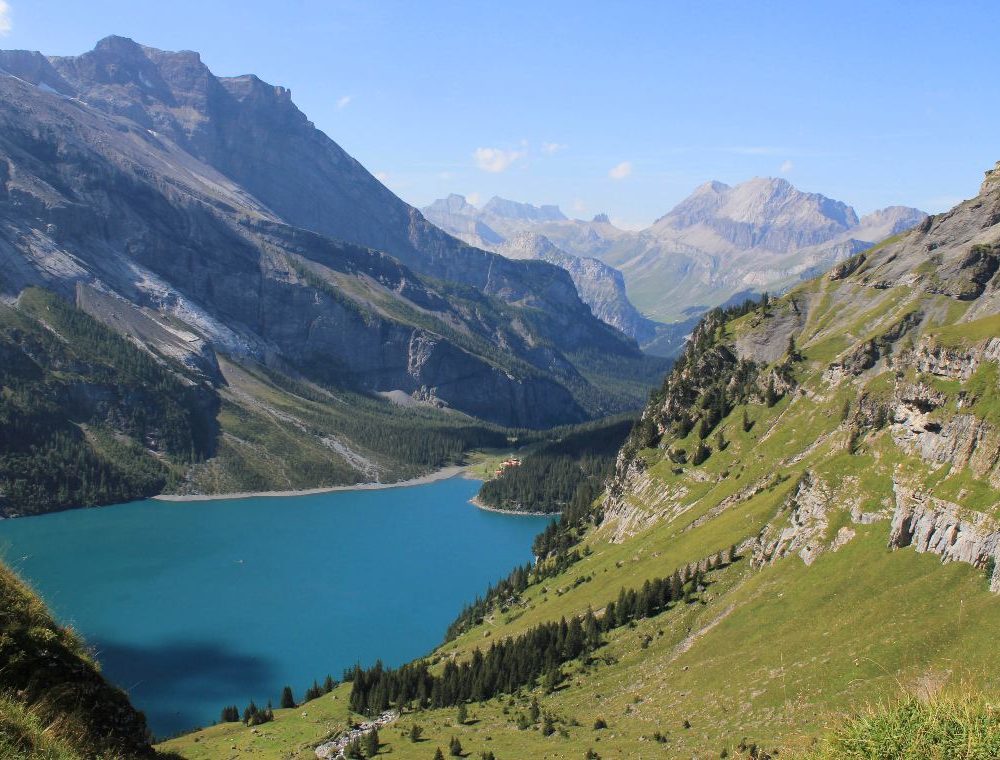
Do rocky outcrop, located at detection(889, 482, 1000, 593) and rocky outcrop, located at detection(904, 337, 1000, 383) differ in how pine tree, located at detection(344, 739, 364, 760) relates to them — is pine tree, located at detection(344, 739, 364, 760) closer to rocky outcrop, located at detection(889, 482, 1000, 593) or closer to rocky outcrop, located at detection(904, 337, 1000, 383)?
rocky outcrop, located at detection(889, 482, 1000, 593)

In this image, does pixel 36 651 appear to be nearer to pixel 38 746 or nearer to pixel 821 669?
pixel 38 746

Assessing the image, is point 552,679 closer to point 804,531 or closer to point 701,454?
point 804,531

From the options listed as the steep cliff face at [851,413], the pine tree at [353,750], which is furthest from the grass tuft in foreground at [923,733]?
the pine tree at [353,750]

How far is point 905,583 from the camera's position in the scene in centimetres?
6694

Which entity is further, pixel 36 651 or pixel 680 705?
pixel 680 705

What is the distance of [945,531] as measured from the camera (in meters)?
66.8

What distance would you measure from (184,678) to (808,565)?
94.4m

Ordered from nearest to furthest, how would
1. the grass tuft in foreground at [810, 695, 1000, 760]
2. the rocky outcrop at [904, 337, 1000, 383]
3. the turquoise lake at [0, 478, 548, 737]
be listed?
the grass tuft in foreground at [810, 695, 1000, 760]
the rocky outcrop at [904, 337, 1000, 383]
the turquoise lake at [0, 478, 548, 737]

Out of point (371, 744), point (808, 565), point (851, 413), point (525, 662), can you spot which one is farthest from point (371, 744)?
point (851, 413)

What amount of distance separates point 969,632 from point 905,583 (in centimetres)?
1066

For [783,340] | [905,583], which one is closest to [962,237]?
[783,340]

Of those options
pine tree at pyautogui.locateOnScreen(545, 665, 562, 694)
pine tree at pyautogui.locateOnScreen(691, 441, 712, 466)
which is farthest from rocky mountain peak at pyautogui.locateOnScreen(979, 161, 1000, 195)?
pine tree at pyautogui.locateOnScreen(545, 665, 562, 694)

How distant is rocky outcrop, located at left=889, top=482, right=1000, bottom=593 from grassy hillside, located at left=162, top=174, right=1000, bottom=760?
194mm

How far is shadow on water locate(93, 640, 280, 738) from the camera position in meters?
109
